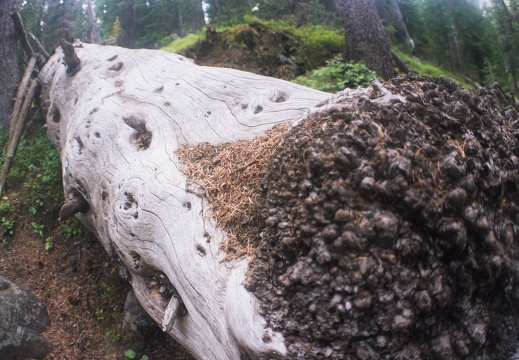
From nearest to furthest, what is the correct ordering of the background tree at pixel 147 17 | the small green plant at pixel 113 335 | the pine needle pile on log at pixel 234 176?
the pine needle pile on log at pixel 234 176
the small green plant at pixel 113 335
the background tree at pixel 147 17

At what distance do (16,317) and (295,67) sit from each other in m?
6.36

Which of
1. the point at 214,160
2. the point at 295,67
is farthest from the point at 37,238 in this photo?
the point at 295,67

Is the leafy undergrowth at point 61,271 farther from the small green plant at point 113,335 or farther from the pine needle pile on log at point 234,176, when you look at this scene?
the pine needle pile on log at point 234,176

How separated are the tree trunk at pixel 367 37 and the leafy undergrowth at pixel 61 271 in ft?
19.3

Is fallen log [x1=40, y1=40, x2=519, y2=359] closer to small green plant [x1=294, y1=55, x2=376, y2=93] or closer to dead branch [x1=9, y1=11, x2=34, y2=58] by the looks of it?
small green plant [x1=294, y1=55, x2=376, y2=93]

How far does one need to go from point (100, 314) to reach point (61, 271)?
96 centimetres

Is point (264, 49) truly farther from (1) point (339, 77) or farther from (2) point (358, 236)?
(2) point (358, 236)

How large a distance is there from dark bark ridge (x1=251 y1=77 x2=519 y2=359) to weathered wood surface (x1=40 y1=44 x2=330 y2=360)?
1.00 feet

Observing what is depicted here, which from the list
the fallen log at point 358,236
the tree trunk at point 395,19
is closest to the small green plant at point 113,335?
the fallen log at point 358,236

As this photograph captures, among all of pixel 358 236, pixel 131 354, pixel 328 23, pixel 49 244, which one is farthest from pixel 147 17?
pixel 358 236

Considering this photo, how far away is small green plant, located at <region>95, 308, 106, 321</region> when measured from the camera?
5.13 m

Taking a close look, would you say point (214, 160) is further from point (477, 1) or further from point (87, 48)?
point (477, 1)

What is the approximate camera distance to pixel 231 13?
12727 mm

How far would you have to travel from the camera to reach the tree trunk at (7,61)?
741 centimetres
